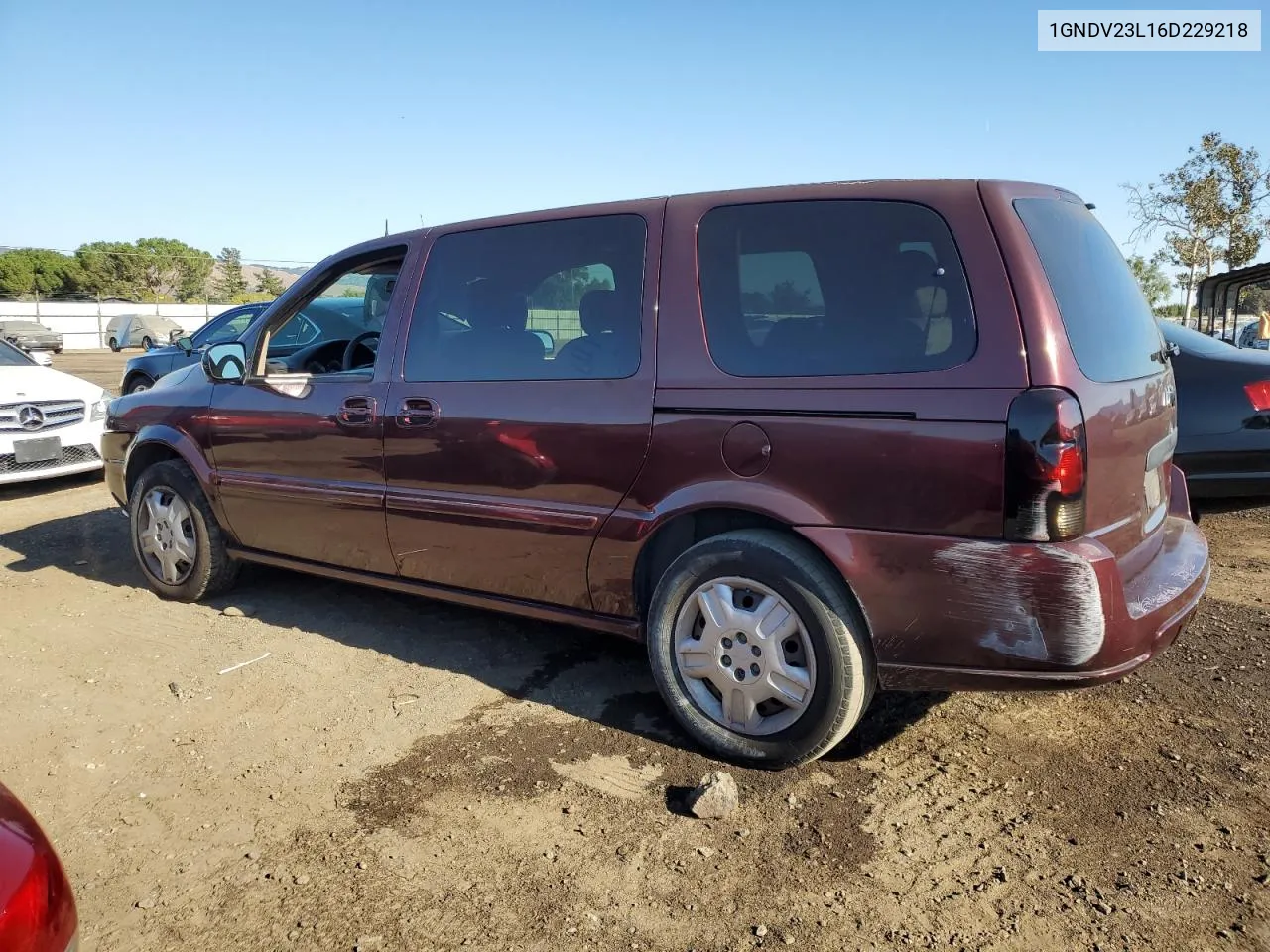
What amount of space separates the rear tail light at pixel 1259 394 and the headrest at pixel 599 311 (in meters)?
3.87

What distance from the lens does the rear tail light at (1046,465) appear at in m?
2.58

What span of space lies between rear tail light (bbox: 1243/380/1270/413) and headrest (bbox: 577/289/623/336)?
387 centimetres

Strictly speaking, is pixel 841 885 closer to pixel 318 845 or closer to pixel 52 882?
pixel 318 845

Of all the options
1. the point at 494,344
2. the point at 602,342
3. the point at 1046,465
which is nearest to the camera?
the point at 1046,465

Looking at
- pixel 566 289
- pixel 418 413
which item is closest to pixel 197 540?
pixel 418 413

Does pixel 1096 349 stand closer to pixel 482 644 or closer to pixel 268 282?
pixel 482 644

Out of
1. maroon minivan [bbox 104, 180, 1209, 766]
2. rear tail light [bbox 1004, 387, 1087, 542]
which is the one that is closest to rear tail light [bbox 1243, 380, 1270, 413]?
maroon minivan [bbox 104, 180, 1209, 766]

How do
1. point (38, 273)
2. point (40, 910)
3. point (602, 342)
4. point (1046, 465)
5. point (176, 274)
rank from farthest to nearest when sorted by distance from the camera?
point (176, 274)
point (38, 273)
point (602, 342)
point (1046, 465)
point (40, 910)

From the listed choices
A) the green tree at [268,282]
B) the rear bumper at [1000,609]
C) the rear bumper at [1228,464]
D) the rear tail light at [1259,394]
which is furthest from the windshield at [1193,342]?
the green tree at [268,282]

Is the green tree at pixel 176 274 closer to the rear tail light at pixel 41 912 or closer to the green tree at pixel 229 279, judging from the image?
the green tree at pixel 229 279

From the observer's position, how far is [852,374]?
2896 millimetres

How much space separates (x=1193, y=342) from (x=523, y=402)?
4279mm

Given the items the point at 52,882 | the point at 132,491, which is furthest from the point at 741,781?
the point at 132,491

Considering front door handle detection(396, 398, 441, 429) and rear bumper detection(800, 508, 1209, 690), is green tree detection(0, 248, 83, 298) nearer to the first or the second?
front door handle detection(396, 398, 441, 429)
